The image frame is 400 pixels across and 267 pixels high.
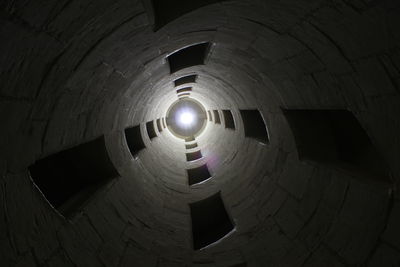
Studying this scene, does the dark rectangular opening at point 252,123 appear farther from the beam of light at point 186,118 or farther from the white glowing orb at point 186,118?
the white glowing orb at point 186,118

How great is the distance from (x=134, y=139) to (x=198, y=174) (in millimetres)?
3765

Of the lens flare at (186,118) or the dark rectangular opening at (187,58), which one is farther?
the lens flare at (186,118)

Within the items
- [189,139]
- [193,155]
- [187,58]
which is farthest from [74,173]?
[189,139]

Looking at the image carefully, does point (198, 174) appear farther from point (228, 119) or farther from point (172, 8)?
point (172, 8)

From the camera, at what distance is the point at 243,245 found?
6223 millimetres

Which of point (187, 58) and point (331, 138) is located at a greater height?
point (187, 58)

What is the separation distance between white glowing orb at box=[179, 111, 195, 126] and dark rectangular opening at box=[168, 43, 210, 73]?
44.9 ft

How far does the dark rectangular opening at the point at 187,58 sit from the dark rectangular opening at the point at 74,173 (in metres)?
2.55

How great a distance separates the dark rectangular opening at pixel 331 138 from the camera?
18.9 feet

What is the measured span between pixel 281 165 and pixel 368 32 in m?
3.88

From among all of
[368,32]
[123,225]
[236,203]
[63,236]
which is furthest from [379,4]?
[236,203]

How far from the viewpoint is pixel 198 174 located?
11.7 meters

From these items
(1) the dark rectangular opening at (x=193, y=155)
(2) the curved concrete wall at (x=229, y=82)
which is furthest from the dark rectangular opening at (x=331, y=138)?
(1) the dark rectangular opening at (x=193, y=155)

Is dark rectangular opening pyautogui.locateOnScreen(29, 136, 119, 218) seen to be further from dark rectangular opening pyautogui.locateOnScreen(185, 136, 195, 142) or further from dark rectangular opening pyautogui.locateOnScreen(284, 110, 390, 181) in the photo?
dark rectangular opening pyautogui.locateOnScreen(185, 136, 195, 142)
